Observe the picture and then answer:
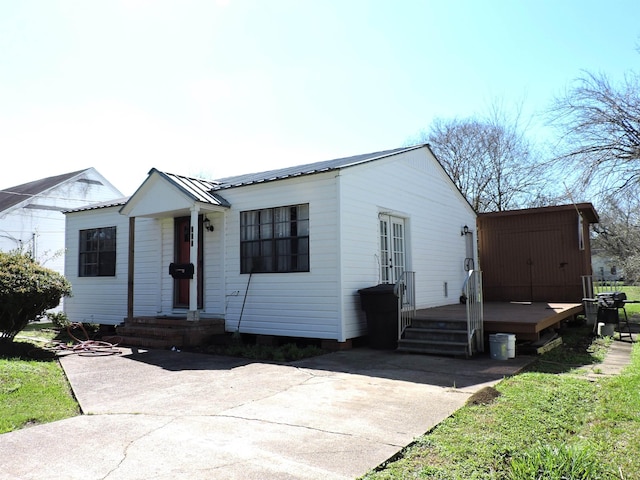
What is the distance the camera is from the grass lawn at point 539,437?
9.75 feet

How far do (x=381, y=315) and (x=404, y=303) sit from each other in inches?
25.6

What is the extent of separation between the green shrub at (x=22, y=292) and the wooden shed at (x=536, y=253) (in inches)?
454

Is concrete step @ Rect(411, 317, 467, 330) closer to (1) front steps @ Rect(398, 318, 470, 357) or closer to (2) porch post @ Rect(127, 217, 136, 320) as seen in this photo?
(1) front steps @ Rect(398, 318, 470, 357)

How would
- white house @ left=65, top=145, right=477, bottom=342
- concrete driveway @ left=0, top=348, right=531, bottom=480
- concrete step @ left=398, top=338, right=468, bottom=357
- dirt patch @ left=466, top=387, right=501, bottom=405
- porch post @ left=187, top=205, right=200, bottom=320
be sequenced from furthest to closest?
porch post @ left=187, top=205, right=200, bottom=320 → white house @ left=65, top=145, right=477, bottom=342 → concrete step @ left=398, top=338, right=468, bottom=357 → dirt patch @ left=466, top=387, right=501, bottom=405 → concrete driveway @ left=0, top=348, right=531, bottom=480

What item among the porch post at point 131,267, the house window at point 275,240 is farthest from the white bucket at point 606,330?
the porch post at point 131,267

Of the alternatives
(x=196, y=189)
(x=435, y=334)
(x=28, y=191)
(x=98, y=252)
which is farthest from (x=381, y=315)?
(x=28, y=191)

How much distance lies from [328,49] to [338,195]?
3150mm

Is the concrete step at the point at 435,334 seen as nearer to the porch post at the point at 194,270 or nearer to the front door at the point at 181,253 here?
the porch post at the point at 194,270

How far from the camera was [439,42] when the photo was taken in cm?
985

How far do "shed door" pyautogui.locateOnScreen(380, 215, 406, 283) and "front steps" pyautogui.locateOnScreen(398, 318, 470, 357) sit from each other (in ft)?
5.05

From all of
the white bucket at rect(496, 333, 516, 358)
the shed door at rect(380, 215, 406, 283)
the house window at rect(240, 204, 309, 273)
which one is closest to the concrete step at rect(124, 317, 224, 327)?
the house window at rect(240, 204, 309, 273)

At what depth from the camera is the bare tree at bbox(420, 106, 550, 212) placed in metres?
23.8

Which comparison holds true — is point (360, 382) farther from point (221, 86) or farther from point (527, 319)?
point (221, 86)

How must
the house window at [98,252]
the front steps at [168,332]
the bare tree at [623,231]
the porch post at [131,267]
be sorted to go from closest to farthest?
the front steps at [168,332] < the porch post at [131,267] < the house window at [98,252] < the bare tree at [623,231]
